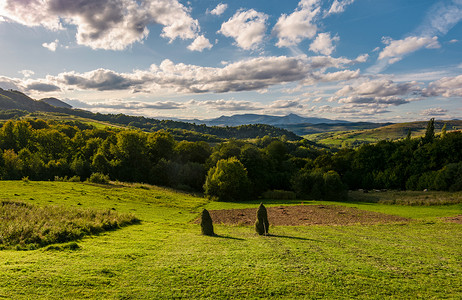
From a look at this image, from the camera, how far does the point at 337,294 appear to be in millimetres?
10336

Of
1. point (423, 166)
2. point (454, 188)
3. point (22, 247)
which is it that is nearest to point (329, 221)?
point (22, 247)

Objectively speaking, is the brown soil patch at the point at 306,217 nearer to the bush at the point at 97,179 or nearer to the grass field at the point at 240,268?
the grass field at the point at 240,268

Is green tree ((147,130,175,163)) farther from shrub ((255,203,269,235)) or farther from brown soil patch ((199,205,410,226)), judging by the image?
shrub ((255,203,269,235))

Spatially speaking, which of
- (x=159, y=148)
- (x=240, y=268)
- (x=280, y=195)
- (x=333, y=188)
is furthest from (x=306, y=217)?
(x=159, y=148)

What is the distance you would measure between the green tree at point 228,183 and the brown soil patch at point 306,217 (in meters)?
17.1

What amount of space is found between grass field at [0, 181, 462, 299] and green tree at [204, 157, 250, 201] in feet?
118

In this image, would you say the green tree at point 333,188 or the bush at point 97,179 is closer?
the bush at point 97,179

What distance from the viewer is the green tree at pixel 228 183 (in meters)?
58.1

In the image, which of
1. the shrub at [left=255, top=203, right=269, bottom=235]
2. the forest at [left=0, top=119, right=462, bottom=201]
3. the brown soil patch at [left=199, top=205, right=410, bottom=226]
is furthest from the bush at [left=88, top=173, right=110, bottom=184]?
the shrub at [left=255, top=203, right=269, bottom=235]

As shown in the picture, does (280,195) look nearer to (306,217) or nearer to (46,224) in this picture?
(306,217)

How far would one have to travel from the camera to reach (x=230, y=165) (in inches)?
2362

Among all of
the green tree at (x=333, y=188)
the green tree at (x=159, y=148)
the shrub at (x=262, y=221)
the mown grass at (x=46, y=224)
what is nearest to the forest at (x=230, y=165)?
the green tree at (x=159, y=148)

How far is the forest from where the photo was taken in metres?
60.4

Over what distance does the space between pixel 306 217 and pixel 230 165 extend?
27354 millimetres
